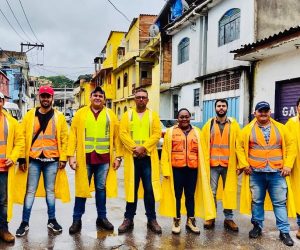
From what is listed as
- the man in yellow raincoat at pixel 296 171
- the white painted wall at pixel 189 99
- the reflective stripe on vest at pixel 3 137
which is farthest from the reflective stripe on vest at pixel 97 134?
the white painted wall at pixel 189 99

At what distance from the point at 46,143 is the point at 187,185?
6.96ft

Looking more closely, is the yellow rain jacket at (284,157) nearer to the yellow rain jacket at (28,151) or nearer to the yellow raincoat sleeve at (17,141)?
the yellow rain jacket at (28,151)

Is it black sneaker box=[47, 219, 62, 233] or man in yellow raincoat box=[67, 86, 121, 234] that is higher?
man in yellow raincoat box=[67, 86, 121, 234]

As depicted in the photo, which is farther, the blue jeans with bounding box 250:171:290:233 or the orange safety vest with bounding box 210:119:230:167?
the orange safety vest with bounding box 210:119:230:167

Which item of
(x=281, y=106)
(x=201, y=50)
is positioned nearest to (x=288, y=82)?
(x=281, y=106)

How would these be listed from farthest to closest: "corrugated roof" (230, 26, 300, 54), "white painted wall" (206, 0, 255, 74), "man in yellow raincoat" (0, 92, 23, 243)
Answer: "white painted wall" (206, 0, 255, 74), "corrugated roof" (230, 26, 300, 54), "man in yellow raincoat" (0, 92, 23, 243)

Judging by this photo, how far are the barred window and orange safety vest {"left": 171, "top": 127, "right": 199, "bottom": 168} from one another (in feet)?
28.9

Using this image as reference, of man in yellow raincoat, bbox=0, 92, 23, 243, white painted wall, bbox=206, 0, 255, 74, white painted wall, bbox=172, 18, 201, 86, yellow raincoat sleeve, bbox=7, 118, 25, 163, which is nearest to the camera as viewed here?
man in yellow raincoat, bbox=0, 92, 23, 243

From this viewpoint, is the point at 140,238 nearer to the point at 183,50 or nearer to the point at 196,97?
the point at 196,97

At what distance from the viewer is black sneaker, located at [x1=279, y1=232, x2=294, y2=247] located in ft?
15.8

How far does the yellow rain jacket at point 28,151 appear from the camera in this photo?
5168 mm

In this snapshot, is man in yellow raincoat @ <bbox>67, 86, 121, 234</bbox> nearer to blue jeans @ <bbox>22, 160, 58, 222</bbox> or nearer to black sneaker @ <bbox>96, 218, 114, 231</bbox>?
black sneaker @ <bbox>96, 218, 114, 231</bbox>

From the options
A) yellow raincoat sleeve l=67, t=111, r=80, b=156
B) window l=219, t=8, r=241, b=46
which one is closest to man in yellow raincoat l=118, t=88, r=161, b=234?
yellow raincoat sleeve l=67, t=111, r=80, b=156

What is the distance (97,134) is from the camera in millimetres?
5387
